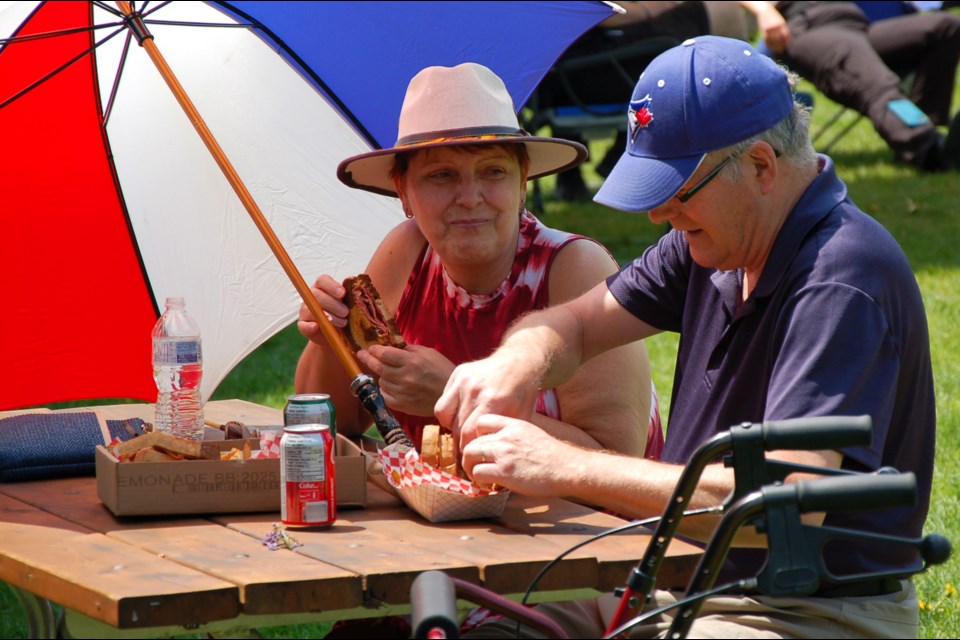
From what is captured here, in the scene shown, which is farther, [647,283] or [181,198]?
[181,198]

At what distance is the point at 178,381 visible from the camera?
363 centimetres

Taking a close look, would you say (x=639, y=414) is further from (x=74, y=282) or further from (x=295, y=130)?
(x=74, y=282)

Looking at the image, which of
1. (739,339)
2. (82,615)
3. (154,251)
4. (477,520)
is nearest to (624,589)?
(477,520)

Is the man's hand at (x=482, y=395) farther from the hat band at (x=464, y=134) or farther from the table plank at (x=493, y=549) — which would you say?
the hat band at (x=464, y=134)

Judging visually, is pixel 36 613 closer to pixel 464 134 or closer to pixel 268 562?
pixel 268 562

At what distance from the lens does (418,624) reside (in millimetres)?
1903

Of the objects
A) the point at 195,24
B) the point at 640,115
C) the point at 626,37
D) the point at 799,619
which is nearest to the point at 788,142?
the point at 640,115

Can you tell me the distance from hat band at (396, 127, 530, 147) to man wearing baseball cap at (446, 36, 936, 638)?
2.22ft

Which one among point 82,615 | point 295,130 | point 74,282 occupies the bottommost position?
point 82,615

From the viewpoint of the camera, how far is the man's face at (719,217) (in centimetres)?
269

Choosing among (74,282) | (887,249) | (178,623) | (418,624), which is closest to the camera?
(418,624)

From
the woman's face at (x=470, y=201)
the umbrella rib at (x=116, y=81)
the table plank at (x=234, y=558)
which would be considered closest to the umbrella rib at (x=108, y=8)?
the umbrella rib at (x=116, y=81)

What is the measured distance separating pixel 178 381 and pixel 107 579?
54.5 inches

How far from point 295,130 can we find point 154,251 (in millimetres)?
565
